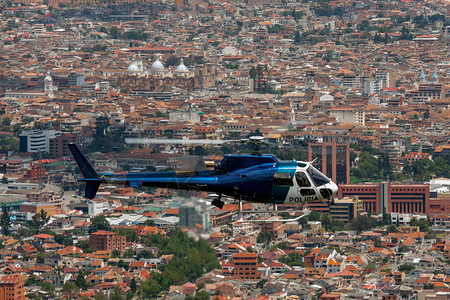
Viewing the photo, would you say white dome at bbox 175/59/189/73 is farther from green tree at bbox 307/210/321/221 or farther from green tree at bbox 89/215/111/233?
green tree at bbox 89/215/111/233

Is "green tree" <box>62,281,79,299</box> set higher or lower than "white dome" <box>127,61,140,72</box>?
lower

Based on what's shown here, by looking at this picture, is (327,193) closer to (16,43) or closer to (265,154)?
(265,154)

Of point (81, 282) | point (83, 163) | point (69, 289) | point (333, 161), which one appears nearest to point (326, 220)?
point (333, 161)

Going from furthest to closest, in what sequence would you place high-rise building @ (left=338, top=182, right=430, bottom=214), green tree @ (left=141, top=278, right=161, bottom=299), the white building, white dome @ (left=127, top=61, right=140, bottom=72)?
white dome @ (left=127, top=61, right=140, bottom=72)
high-rise building @ (left=338, top=182, right=430, bottom=214)
the white building
green tree @ (left=141, top=278, right=161, bottom=299)

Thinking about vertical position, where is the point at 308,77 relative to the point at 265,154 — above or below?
below

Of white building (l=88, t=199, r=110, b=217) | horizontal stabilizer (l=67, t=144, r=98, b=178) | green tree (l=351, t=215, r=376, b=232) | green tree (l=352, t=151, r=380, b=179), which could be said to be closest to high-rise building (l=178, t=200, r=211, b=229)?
horizontal stabilizer (l=67, t=144, r=98, b=178)

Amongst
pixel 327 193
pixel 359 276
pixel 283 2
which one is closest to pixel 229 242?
pixel 359 276
